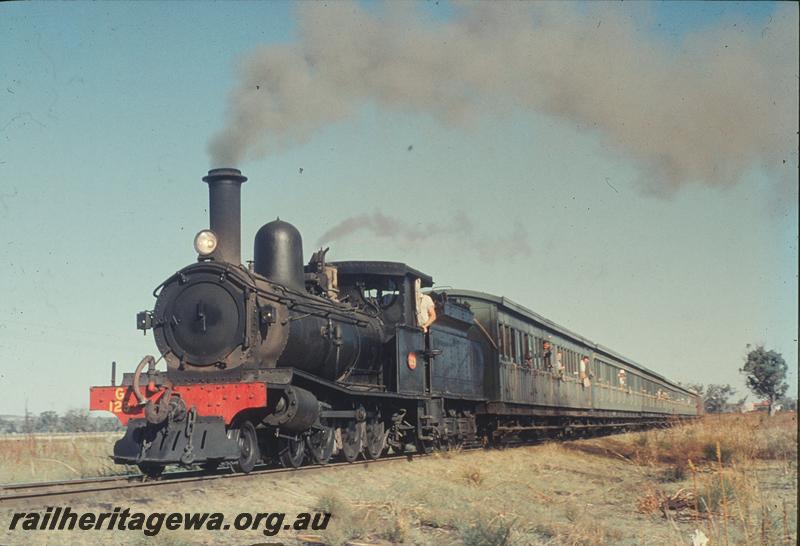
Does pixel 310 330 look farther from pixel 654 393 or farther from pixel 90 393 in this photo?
pixel 654 393

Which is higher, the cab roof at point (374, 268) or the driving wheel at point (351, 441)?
the cab roof at point (374, 268)

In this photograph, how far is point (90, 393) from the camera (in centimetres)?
1121

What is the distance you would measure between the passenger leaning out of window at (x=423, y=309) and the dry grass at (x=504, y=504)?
8.30ft

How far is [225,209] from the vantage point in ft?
38.4

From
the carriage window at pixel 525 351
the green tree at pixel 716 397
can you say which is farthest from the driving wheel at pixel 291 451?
the green tree at pixel 716 397

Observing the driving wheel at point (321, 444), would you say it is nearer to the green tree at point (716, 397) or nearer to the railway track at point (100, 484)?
the railway track at point (100, 484)

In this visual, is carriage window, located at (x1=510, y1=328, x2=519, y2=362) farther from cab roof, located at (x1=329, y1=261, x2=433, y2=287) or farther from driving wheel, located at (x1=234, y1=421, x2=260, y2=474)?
driving wheel, located at (x1=234, y1=421, x2=260, y2=474)

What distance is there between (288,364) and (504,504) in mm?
3682

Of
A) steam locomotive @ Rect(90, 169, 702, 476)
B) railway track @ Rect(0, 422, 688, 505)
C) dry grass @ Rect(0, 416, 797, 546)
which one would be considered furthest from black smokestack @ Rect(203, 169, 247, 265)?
dry grass @ Rect(0, 416, 797, 546)

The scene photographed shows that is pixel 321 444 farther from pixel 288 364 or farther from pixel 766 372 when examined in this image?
pixel 766 372

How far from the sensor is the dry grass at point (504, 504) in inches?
293

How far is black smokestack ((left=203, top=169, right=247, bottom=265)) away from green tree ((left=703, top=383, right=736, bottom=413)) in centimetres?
7313

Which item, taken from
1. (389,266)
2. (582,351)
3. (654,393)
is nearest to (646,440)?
(582,351)

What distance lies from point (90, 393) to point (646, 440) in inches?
605
